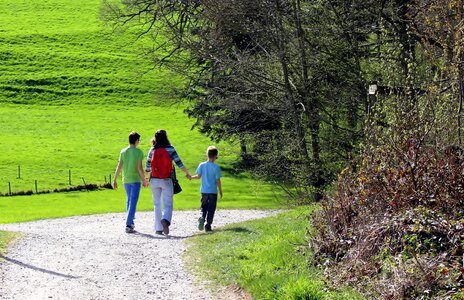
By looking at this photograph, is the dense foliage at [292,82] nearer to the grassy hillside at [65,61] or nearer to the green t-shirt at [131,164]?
the green t-shirt at [131,164]

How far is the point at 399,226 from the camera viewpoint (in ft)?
32.4

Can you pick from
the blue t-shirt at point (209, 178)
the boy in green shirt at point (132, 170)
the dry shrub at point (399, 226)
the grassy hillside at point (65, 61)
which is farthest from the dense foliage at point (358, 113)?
the grassy hillside at point (65, 61)

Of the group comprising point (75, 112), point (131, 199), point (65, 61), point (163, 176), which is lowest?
point (75, 112)

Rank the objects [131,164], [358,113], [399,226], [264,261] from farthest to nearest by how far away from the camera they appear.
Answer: [358,113] → [131,164] → [264,261] → [399,226]

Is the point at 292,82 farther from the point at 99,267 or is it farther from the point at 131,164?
the point at 99,267

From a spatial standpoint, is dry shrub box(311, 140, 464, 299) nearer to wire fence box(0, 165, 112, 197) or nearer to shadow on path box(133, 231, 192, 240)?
shadow on path box(133, 231, 192, 240)

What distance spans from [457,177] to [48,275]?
5.78 metres

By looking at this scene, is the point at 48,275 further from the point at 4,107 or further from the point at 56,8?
the point at 56,8

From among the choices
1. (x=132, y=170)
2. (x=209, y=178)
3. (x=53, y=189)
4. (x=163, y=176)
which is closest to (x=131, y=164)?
(x=132, y=170)

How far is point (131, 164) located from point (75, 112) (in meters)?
53.9

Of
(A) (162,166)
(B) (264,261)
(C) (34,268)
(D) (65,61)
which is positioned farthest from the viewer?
(D) (65,61)

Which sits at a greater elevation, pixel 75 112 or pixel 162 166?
pixel 162 166

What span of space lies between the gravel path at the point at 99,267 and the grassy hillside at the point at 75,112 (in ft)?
27.4

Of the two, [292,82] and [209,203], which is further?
[292,82]
